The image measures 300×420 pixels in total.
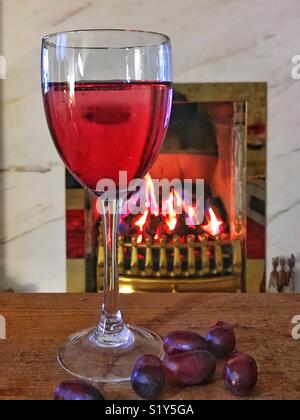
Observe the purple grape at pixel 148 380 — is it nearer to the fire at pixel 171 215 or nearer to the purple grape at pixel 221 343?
the purple grape at pixel 221 343

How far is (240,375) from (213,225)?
1.47m

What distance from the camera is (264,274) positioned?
183 cm

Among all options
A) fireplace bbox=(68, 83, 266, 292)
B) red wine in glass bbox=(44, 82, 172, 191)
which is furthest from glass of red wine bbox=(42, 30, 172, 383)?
fireplace bbox=(68, 83, 266, 292)

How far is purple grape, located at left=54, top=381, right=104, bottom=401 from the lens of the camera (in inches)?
14.7

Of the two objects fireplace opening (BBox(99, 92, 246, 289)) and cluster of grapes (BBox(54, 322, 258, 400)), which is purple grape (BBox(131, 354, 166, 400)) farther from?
fireplace opening (BBox(99, 92, 246, 289))

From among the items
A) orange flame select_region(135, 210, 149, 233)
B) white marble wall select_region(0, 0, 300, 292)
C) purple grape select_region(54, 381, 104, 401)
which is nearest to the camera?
purple grape select_region(54, 381, 104, 401)

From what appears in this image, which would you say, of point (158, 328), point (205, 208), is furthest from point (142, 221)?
point (158, 328)

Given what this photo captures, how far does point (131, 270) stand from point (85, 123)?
1.37m

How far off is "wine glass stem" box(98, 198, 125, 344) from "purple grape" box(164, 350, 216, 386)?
85mm

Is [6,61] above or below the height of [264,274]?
above

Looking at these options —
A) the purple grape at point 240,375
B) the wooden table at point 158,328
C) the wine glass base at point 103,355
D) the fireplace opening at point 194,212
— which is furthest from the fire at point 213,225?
the purple grape at point 240,375

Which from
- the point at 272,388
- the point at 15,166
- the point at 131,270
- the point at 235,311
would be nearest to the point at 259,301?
the point at 235,311

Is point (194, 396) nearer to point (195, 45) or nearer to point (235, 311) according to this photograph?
point (235, 311)

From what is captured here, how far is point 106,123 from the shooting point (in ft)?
1.46
